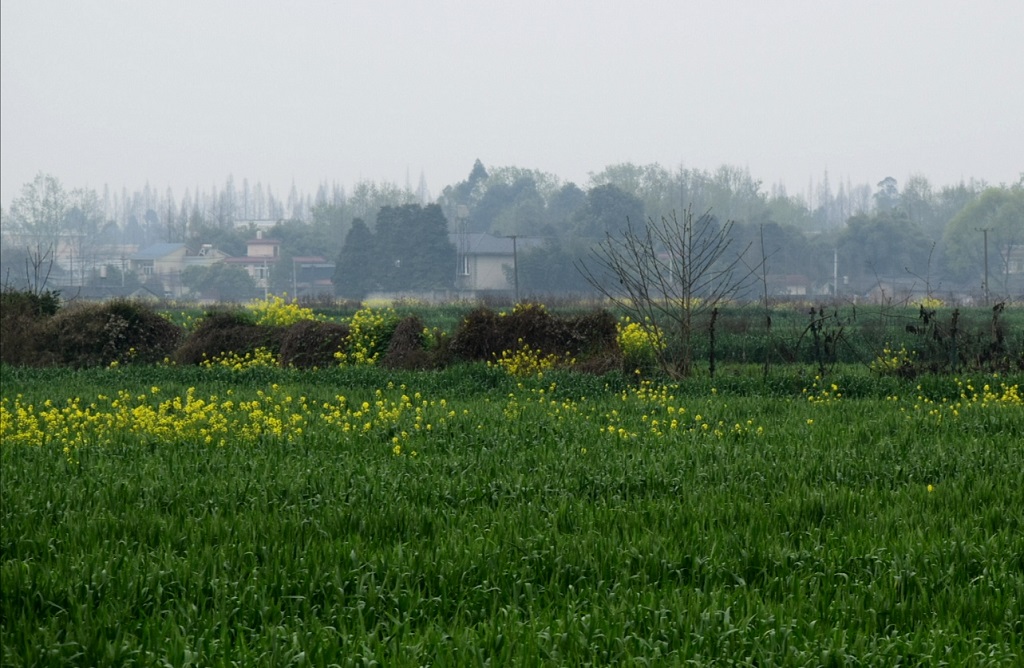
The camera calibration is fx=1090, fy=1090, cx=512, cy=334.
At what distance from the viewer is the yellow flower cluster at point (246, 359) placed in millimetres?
22031

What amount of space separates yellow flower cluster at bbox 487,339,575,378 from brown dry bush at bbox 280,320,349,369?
4295 millimetres

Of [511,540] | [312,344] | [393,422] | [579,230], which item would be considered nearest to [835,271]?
[579,230]

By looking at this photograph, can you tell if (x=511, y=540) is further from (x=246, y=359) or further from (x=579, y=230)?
(x=579, y=230)

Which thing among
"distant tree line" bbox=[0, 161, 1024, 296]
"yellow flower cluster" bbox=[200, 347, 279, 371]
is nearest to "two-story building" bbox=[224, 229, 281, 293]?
"distant tree line" bbox=[0, 161, 1024, 296]

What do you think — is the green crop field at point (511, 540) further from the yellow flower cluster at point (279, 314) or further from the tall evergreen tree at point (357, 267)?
the tall evergreen tree at point (357, 267)

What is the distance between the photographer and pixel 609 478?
27.7 feet

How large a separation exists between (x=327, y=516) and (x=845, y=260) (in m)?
92.3

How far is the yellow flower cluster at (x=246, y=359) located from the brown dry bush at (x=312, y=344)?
33 centimetres

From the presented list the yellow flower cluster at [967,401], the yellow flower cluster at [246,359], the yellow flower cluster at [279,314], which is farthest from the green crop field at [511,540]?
the yellow flower cluster at [279,314]

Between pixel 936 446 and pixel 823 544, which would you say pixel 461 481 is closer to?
pixel 823 544

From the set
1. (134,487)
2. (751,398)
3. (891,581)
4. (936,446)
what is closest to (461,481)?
(134,487)

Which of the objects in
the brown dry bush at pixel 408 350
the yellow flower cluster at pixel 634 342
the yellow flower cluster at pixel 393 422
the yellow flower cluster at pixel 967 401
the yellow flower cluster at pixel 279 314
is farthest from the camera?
the yellow flower cluster at pixel 279 314

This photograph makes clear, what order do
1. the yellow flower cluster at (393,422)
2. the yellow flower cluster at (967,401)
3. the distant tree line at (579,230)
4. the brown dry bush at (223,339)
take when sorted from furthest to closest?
the distant tree line at (579,230)
the brown dry bush at (223,339)
the yellow flower cluster at (967,401)
the yellow flower cluster at (393,422)

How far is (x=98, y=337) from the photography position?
23.4m
